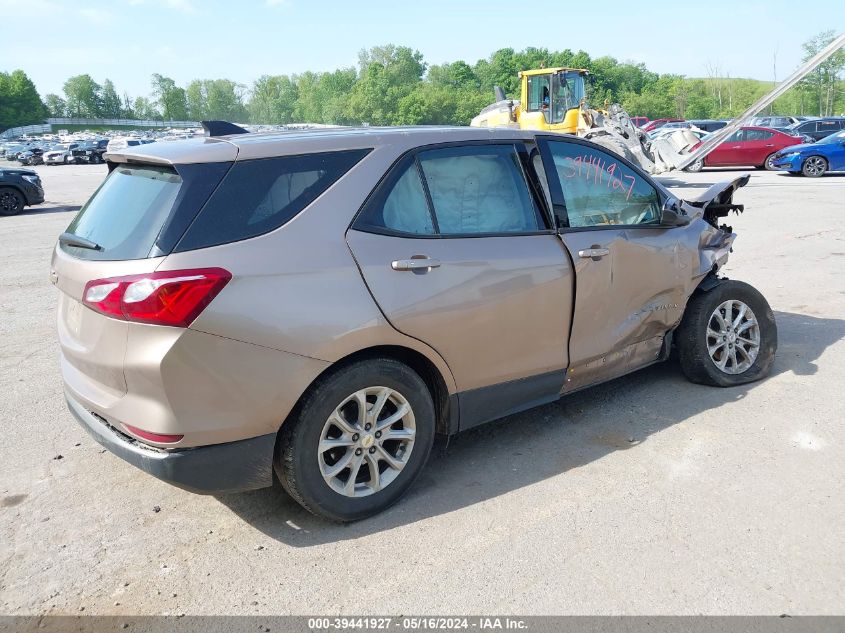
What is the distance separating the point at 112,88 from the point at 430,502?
190 meters

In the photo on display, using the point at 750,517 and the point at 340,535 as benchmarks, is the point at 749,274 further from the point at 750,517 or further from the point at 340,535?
the point at 340,535

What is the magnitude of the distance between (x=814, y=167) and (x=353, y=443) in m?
23.0

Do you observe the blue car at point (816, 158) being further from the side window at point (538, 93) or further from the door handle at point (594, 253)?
the door handle at point (594, 253)

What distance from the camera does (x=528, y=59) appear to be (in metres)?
114

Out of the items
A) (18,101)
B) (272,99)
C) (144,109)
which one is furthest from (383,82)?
(144,109)

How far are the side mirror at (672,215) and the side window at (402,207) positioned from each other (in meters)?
1.79

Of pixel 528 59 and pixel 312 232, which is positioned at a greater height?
pixel 528 59

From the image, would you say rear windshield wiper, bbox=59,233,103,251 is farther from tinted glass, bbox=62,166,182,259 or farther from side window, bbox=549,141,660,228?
side window, bbox=549,141,660,228

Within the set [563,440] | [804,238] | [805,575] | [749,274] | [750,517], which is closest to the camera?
[805,575]

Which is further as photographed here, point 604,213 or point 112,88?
point 112,88

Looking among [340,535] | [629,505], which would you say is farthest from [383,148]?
[629,505]

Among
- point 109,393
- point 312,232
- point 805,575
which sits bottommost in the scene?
point 805,575

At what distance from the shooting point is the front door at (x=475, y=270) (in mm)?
3385

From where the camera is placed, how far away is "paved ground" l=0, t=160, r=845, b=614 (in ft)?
9.46
